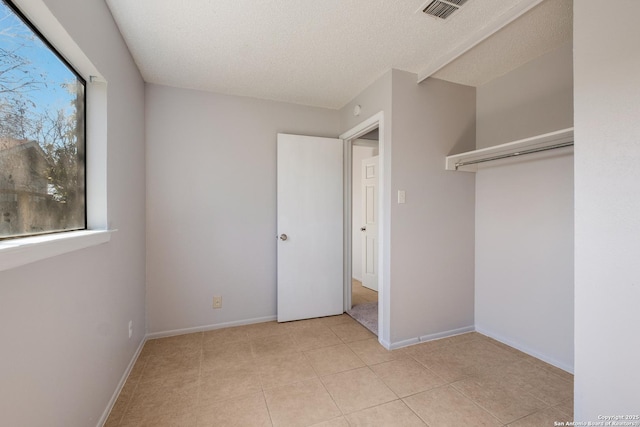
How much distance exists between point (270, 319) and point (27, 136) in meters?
2.50

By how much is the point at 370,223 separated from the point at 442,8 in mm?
2947

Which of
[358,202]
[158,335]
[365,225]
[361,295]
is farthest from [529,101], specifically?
[158,335]

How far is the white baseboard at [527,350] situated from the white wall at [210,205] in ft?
7.22

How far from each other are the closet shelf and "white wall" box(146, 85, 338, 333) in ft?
5.77

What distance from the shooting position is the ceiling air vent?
5.17 ft

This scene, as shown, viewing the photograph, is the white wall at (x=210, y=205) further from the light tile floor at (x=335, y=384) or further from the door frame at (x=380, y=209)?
the door frame at (x=380, y=209)

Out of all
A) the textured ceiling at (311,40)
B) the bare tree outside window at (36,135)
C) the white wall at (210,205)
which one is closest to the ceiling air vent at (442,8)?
the textured ceiling at (311,40)

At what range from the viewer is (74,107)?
144 centimetres

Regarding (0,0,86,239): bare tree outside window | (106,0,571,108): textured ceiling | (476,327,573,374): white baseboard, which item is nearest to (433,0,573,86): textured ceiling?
A: (106,0,571,108): textured ceiling

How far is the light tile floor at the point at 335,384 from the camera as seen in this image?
1.58 m

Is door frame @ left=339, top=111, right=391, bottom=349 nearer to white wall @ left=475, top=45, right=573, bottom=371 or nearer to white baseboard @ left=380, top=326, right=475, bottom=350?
Answer: white baseboard @ left=380, top=326, right=475, bottom=350

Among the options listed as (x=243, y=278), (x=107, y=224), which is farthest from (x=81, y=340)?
(x=243, y=278)

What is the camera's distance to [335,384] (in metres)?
1.88

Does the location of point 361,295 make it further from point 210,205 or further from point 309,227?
point 210,205
